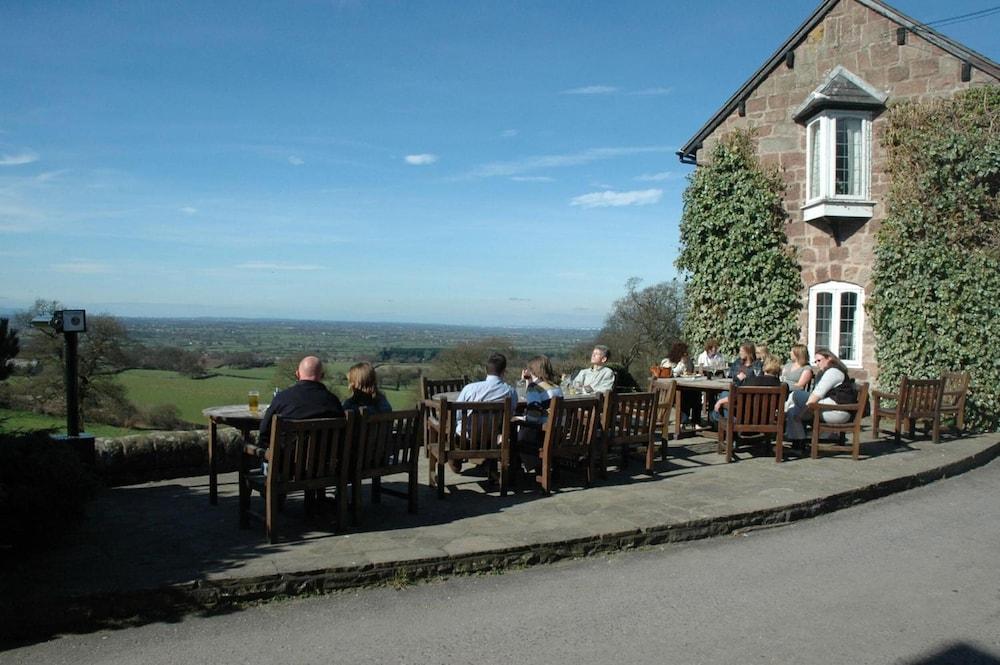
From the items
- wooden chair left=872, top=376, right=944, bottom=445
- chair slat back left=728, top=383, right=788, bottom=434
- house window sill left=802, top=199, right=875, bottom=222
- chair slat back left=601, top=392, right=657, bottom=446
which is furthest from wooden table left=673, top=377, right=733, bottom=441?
house window sill left=802, top=199, right=875, bottom=222

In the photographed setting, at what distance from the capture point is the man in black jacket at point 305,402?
5.77 metres

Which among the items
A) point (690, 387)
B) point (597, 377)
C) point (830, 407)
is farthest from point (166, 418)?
point (830, 407)

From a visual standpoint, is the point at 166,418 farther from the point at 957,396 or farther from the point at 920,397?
the point at 957,396

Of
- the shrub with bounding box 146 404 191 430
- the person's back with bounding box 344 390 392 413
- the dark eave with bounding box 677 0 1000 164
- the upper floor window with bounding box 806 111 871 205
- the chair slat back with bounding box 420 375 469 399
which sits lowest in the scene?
the shrub with bounding box 146 404 191 430

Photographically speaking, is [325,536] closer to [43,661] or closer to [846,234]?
[43,661]

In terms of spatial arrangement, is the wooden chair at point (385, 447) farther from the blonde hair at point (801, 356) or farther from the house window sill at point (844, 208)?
the house window sill at point (844, 208)

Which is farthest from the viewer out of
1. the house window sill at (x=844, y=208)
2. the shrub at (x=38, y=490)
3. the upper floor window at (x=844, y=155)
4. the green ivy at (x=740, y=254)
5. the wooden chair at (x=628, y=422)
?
the green ivy at (x=740, y=254)

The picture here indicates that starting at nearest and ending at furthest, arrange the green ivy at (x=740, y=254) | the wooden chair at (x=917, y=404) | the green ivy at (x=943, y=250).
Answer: the wooden chair at (x=917, y=404) → the green ivy at (x=943, y=250) → the green ivy at (x=740, y=254)

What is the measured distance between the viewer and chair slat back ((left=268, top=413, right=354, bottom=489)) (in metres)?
5.32

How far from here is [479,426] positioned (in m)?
6.90

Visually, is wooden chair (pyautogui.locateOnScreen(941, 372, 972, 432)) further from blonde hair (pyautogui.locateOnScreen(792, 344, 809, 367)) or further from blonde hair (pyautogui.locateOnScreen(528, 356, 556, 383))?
blonde hair (pyautogui.locateOnScreen(528, 356, 556, 383))

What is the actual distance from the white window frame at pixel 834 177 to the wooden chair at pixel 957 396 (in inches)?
125

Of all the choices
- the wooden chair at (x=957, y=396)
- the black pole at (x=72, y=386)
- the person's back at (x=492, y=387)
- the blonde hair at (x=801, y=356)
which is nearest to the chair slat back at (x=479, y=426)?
the person's back at (x=492, y=387)

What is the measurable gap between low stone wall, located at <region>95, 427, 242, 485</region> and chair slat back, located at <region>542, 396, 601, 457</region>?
330cm
